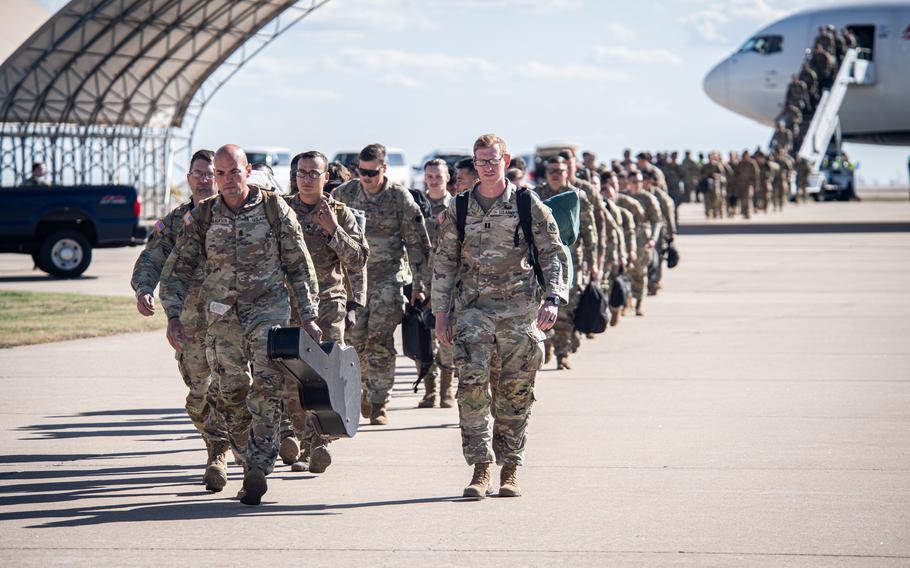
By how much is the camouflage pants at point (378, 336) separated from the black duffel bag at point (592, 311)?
88.1 inches

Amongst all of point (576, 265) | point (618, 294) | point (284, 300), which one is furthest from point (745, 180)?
point (284, 300)

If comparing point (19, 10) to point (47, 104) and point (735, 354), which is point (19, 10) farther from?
point (735, 354)

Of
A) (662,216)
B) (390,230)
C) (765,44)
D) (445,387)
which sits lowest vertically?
(445,387)

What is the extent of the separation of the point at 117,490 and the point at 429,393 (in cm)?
362

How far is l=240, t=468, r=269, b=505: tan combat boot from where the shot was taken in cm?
745

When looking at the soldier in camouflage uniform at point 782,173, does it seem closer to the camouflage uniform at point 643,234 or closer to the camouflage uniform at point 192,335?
the camouflage uniform at point 643,234

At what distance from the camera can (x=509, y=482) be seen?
25.3ft

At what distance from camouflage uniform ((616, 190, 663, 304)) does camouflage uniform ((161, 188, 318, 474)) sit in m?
9.69

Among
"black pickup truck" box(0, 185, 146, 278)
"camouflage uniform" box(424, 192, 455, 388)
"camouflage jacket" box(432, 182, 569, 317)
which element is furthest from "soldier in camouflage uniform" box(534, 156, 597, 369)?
"black pickup truck" box(0, 185, 146, 278)

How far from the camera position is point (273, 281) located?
7746 millimetres

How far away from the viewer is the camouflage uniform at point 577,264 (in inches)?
503

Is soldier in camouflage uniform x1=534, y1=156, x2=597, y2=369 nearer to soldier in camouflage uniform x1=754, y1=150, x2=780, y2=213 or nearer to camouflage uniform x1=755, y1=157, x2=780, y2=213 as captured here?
soldier in camouflage uniform x1=754, y1=150, x2=780, y2=213

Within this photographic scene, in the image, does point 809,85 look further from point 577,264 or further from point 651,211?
point 577,264

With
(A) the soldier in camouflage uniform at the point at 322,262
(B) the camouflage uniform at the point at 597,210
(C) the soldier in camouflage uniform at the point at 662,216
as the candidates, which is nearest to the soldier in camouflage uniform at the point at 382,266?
(A) the soldier in camouflage uniform at the point at 322,262
